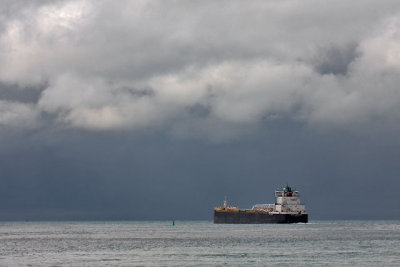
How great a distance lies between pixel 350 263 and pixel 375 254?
13.1m

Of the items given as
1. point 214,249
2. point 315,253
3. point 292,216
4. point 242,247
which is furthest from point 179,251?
point 292,216

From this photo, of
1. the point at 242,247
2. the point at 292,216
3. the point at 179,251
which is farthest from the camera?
the point at 292,216

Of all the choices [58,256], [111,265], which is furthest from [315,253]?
[58,256]

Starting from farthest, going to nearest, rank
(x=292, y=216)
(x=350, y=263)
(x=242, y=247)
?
(x=292, y=216)
(x=242, y=247)
(x=350, y=263)

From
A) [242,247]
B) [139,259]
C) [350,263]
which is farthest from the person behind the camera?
[242,247]

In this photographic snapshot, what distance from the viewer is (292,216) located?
650 ft

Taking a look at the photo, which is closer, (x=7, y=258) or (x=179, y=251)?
(x=7, y=258)

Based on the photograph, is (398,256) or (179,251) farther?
(179,251)

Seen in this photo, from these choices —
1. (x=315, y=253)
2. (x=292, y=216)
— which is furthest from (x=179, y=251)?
(x=292, y=216)

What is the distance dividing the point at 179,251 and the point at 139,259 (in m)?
13.9

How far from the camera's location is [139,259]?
78.2 m

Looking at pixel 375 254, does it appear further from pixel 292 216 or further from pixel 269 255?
pixel 292 216

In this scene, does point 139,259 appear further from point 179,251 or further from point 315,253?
point 315,253

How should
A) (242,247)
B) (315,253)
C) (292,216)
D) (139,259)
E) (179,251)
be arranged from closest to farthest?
(139,259) < (315,253) < (179,251) < (242,247) < (292,216)
